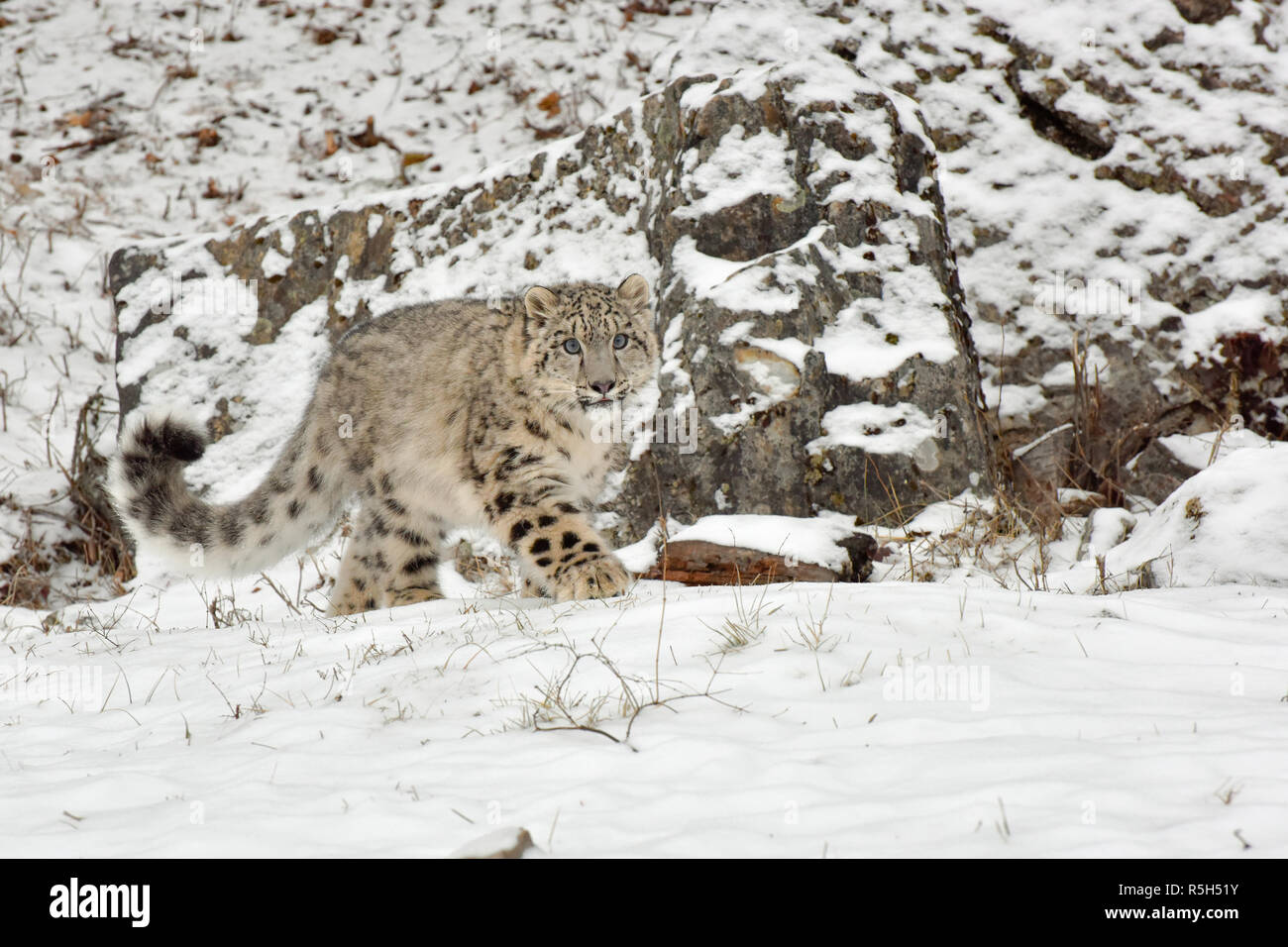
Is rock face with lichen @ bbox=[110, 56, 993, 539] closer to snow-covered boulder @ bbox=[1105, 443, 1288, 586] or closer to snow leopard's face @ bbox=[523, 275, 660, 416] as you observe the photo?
snow leopard's face @ bbox=[523, 275, 660, 416]

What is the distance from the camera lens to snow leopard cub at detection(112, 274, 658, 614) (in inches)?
219

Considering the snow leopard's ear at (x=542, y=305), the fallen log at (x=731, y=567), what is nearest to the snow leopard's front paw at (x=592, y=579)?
the fallen log at (x=731, y=567)

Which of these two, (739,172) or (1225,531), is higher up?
(739,172)

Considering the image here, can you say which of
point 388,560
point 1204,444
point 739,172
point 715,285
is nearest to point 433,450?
point 388,560

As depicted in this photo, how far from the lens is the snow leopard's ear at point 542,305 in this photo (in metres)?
5.69

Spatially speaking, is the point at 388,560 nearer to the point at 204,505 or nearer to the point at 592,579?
the point at 204,505

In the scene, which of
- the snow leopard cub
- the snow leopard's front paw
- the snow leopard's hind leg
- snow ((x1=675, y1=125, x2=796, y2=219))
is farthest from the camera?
snow ((x1=675, y1=125, x2=796, y2=219))

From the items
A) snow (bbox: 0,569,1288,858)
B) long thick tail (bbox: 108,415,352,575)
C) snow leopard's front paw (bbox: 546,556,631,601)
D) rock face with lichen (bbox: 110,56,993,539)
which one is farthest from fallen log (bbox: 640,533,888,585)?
long thick tail (bbox: 108,415,352,575)

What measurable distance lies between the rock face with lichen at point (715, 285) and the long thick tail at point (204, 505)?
3.78 feet

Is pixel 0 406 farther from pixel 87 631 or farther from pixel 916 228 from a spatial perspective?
pixel 916 228

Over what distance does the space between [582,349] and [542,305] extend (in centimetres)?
32

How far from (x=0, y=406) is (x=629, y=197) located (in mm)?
5726

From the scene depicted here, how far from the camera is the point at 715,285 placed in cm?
683

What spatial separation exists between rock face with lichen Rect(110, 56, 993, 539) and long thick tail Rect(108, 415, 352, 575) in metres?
1.15
